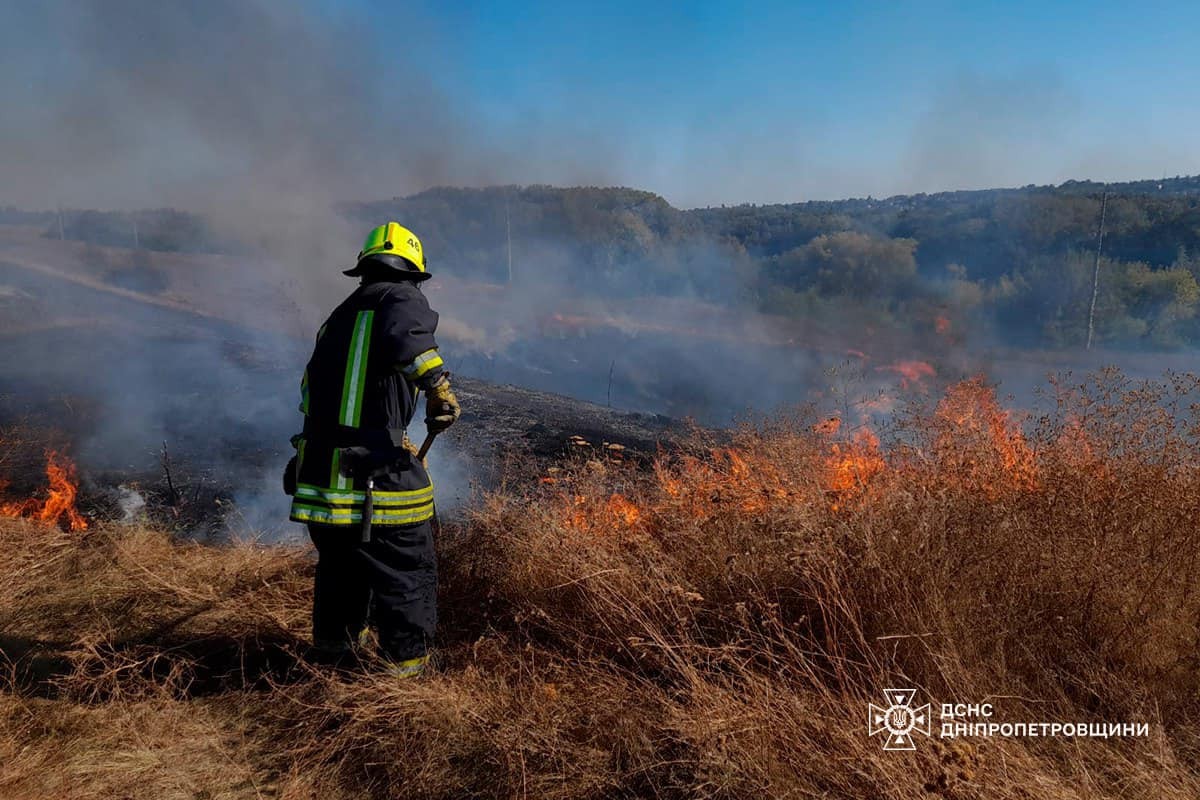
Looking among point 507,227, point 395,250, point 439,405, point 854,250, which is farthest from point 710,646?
point 507,227

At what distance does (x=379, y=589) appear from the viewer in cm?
261

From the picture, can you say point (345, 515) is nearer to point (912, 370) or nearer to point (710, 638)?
point (710, 638)

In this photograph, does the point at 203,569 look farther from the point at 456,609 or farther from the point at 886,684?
the point at 886,684

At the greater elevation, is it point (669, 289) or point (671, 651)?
point (669, 289)

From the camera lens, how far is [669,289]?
31.4m

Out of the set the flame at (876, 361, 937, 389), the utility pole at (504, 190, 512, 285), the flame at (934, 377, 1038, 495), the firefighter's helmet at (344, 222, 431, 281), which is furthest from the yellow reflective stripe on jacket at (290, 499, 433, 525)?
the utility pole at (504, 190, 512, 285)

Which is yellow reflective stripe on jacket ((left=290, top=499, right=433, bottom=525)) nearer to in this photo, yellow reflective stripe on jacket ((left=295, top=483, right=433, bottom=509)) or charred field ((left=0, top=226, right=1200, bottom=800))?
yellow reflective stripe on jacket ((left=295, top=483, right=433, bottom=509))

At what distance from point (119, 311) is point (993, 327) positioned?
2651 centimetres

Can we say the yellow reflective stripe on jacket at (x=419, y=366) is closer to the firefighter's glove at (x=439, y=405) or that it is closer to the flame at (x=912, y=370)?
the firefighter's glove at (x=439, y=405)

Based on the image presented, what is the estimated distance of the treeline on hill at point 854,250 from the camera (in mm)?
22328

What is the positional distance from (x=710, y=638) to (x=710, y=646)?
162 mm

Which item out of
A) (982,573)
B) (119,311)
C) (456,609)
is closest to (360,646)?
(456,609)

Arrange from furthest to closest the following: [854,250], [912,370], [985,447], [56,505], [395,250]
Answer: [854,250], [912,370], [56,505], [985,447], [395,250]

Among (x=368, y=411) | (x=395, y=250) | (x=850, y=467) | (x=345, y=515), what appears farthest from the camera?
(x=850, y=467)
